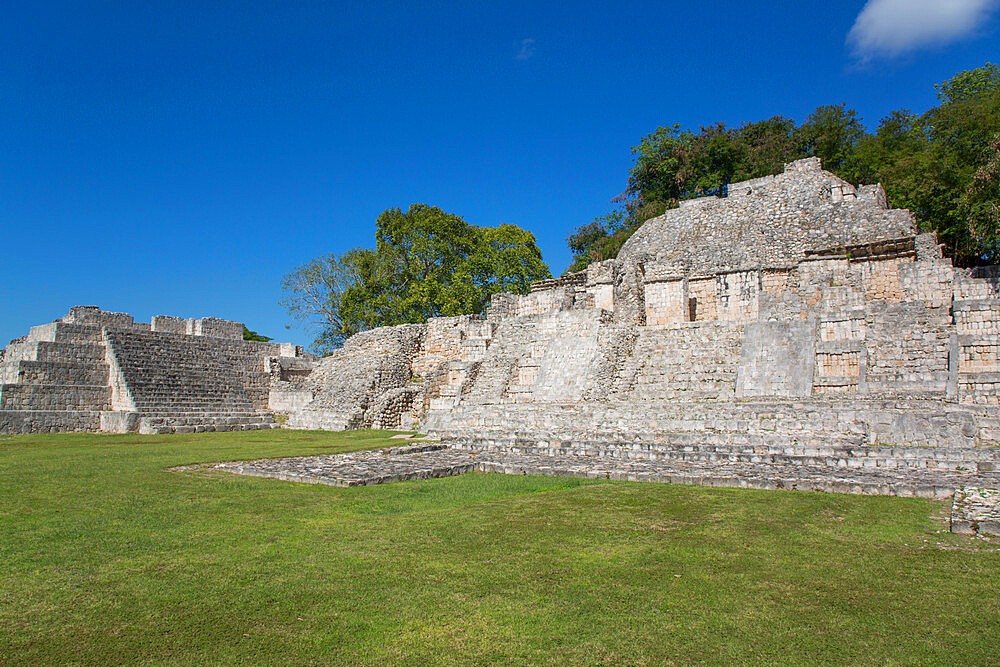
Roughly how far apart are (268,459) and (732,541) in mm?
8026

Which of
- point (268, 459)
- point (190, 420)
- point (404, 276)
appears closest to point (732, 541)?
point (268, 459)

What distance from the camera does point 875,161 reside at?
2916cm

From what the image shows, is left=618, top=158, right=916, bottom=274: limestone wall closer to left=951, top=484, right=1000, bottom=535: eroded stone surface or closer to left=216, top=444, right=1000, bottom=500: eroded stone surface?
left=216, top=444, right=1000, bottom=500: eroded stone surface

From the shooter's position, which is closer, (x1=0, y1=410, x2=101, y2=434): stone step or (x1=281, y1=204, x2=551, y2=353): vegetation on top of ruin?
(x1=0, y1=410, x2=101, y2=434): stone step

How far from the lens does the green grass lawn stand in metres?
3.12

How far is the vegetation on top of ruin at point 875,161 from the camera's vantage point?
61.2ft

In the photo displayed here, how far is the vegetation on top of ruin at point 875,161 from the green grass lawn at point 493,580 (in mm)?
13729

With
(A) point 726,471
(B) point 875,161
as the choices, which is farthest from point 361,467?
(B) point 875,161

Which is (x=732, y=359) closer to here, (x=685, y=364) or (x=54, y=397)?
(x=685, y=364)

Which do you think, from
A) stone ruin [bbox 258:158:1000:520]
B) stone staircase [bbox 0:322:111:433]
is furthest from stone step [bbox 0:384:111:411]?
stone ruin [bbox 258:158:1000:520]

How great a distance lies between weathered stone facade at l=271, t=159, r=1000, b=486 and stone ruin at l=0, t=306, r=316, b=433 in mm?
2080

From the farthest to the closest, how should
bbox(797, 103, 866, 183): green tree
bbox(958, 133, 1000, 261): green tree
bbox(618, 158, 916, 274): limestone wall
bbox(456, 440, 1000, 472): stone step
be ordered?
bbox(797, 103, 866, 183): green tree < bbox(618, 158, 916, 274): limestone wall < bbox(958, 133, 1000, 261): green tree < bbox(456, 440, 1000, 472): stone step

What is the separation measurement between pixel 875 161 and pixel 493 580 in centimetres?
3195

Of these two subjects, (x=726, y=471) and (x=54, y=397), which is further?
(x=54, y=397)
